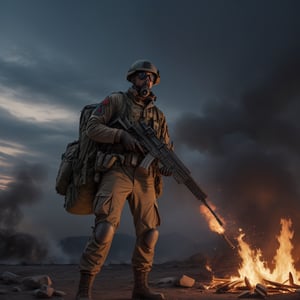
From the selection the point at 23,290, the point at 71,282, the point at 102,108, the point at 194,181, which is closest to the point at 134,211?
the point at 194,181

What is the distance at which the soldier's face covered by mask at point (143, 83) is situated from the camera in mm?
5249

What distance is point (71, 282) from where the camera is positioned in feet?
25.4

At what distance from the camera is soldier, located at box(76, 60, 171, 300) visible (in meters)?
4.77

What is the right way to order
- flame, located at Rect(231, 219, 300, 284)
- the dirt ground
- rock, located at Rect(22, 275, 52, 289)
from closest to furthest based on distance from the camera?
the dirt ground < rock, located at Rect(22, 275, 52, 289) < flame, located at Rect(231, 219, 300, 284)

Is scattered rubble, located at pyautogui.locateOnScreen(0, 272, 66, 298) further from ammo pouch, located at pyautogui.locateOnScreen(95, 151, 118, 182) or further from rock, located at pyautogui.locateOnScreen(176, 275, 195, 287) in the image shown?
rock, located at pyautogui.locateOnScreen(176, 275, 195, 287)

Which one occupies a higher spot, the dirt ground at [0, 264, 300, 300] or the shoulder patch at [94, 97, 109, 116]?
the shoulder patch at [94, 97, 109, 116]

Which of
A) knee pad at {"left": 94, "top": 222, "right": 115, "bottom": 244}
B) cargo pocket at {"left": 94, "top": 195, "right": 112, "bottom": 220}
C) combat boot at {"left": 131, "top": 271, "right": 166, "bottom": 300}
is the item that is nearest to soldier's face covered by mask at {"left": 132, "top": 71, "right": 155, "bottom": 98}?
cargo pocket at {"left": 94, "top": 195, "right": 112, "bottom": 220}

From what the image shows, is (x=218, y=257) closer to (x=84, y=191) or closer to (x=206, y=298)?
(x=206, y=298)

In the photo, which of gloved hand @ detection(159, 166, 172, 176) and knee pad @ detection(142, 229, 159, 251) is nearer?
knee pad @ detection(142, 229, 159, 251)

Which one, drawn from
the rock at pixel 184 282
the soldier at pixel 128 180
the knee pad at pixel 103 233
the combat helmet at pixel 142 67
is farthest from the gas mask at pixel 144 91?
the rock at pixel 184 282

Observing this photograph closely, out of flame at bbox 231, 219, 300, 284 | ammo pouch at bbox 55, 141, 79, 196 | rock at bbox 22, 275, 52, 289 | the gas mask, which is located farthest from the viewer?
flame at bbox 231, 219, 300, 284

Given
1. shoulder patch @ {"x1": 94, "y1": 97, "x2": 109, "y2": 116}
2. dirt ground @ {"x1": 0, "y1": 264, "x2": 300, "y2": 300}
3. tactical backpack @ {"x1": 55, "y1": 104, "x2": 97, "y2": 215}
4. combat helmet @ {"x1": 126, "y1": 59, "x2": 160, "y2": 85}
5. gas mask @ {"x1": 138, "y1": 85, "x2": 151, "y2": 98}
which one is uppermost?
combat helmet @ {"x1": 126, "y1": 59, "x2": 160, "y2": 85}

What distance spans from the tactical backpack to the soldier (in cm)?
18

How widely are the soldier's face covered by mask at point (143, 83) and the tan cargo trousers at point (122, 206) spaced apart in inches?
40.2
